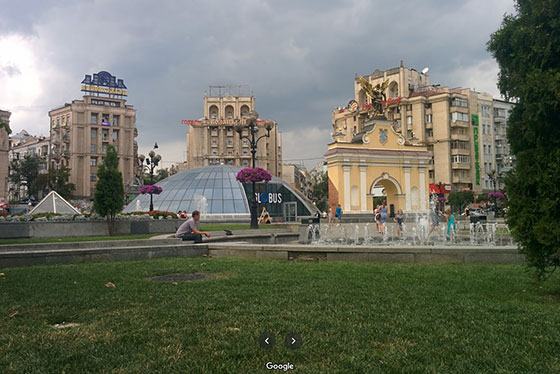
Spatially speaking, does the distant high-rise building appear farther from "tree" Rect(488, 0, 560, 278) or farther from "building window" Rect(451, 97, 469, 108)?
"tree" Rect(488, 0, 560, 278)

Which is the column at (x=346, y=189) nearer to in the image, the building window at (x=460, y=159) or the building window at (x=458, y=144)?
the building window at (x=460, y=159)

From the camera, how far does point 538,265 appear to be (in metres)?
5.45

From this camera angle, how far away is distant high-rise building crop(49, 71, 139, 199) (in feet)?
219

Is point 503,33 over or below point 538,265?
over

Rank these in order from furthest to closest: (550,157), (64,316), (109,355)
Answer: (550,157) → (64,316) → (109,355)

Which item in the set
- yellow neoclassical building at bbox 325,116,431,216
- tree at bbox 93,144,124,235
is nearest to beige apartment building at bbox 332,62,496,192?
yellow neoclassical building at bbox 325,116,431,216

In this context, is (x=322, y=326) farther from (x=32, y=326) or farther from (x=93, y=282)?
(x=93, y=282)

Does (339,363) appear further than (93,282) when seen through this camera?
No

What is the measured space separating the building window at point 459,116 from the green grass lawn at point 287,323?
54594mm

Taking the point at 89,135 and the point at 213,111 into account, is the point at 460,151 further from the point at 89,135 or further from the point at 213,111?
the point at 89,135

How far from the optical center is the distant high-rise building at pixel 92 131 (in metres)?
66.8

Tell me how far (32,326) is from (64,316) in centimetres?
41

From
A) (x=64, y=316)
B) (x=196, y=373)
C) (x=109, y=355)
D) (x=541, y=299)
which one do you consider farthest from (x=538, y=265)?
(x=64, y=316)

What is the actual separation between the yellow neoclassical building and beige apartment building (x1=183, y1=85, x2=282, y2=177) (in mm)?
39889
